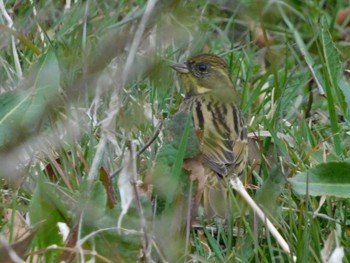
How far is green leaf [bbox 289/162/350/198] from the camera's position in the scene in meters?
3.23

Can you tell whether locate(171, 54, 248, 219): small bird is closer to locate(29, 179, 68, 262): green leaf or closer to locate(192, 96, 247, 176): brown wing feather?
locate(192, 96, 247, 176): brown wing feather

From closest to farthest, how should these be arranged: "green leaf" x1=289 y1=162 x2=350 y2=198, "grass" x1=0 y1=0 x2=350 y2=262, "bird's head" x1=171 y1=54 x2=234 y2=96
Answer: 1. "grass" x1=0 y1=0 x2=350 y2=262
2. "green leaf" x1=289 y1=162 x2=350 y2=198
3. "bird's head" x1=171 y1=54 x2=234 y2=96

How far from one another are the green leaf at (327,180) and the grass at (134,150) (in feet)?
0.22

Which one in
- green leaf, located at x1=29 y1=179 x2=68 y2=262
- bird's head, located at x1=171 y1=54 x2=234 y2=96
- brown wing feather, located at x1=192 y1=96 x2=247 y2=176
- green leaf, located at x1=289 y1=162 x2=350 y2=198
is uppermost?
bird's head, located at x1=171 y1=54 x2=234 y2=96

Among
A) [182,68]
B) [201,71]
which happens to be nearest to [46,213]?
[182,68]

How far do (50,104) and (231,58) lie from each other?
3.49 metres

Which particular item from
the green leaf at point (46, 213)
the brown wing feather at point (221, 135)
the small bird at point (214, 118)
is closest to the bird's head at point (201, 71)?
the small bird at point (214, 118)

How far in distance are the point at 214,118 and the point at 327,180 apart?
1.24 m

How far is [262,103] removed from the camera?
4.54 meters

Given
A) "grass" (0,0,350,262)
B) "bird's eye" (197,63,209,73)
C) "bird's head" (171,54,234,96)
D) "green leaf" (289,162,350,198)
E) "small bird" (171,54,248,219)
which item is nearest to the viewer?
"grass" (0,0,350,262)

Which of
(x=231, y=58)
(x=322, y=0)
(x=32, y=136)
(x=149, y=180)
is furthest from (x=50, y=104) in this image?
(x=322, y=0)

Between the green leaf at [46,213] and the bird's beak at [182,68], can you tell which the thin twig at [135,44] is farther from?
the bird's beak at [182,68]

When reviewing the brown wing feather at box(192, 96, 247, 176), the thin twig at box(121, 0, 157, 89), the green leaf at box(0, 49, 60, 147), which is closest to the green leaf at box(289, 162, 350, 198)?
the brown wing feather at box(192, 96, 247, 176)

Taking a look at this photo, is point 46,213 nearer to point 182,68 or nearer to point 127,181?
point 127,181
